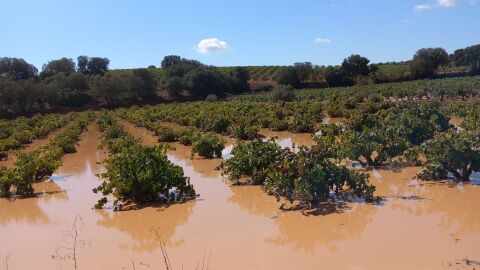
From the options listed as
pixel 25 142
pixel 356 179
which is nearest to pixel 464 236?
pixel 356 179

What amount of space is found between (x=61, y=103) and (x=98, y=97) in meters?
5.24

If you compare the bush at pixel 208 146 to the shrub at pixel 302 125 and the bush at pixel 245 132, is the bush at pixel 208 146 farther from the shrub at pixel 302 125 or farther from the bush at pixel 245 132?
the shrub at pixel 302 125

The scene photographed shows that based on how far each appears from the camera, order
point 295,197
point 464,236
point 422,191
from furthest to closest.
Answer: point 422,191 < point 295,197 < point 464,236

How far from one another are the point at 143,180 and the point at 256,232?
3.32 m


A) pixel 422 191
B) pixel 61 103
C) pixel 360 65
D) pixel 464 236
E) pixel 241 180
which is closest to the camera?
pixel 464 236

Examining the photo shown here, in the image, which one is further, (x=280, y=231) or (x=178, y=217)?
(x=178, y=217)

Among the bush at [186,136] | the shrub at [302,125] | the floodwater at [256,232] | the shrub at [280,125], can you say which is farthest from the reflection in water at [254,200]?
the shrub at [280,125]

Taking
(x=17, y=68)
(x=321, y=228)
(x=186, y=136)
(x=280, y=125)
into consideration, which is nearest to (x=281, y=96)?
(x=280, y=125)

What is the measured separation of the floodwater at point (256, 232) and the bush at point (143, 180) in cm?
53

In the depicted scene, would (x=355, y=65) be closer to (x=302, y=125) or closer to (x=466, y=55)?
(x=466, y=55)

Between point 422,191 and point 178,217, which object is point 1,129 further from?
point 422,191

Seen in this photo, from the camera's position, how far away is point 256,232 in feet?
25.9

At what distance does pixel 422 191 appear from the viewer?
990 cm

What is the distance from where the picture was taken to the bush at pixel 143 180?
10227mm
